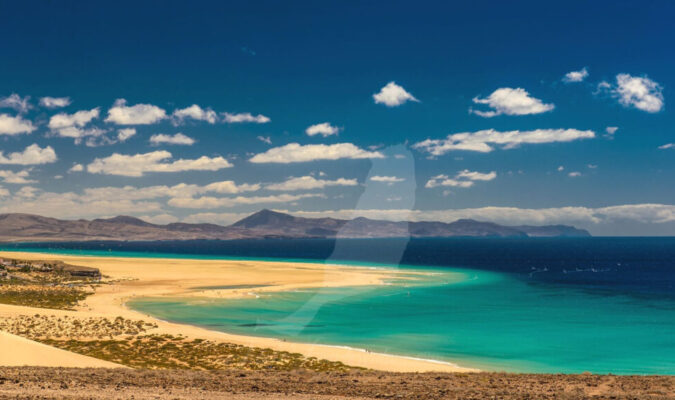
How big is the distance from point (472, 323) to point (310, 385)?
2766 cm

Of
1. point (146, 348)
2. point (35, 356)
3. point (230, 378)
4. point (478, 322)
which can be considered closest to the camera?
point (230, 378)

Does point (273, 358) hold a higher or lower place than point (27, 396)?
lower

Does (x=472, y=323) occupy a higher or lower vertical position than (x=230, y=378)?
lower

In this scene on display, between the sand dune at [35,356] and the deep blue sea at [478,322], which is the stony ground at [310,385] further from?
the deep blue sea at [478,322]

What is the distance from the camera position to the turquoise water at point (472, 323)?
30656 millimetres

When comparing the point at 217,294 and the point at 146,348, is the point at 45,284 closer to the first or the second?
the point at 217,294

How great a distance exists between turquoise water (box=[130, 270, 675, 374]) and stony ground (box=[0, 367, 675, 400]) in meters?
8.31

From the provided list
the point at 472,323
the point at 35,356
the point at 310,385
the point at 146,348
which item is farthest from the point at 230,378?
the point at 472,323

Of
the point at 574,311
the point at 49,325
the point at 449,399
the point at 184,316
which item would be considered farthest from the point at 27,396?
the point at 574,311

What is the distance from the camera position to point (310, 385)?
717 inches

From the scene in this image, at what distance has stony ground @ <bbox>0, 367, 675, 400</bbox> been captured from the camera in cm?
1578

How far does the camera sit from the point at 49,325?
34.4 m

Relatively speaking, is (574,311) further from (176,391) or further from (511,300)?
(176,391)

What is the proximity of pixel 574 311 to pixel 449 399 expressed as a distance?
4080cm
